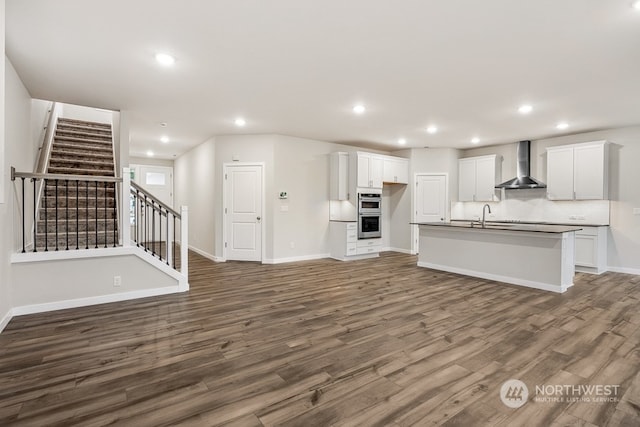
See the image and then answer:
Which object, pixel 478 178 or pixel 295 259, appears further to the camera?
pixel 478 178

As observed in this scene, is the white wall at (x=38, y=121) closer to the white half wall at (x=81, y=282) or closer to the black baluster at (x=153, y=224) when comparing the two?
the black baluster at (x=153, y=224)

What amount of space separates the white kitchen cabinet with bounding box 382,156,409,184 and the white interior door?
122 inches

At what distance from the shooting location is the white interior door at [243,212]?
22.6ft

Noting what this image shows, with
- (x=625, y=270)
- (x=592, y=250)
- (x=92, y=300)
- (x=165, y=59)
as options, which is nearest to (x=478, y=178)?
(x=592, y=250)

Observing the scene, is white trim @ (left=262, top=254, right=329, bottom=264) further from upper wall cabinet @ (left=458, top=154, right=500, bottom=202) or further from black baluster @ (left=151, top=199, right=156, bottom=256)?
upper wall cabinet @ (left=458, top=154, right=500, bottom=202)

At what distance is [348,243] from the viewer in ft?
23.2

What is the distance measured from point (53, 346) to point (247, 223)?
4.31 m

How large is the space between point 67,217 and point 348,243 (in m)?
4.96

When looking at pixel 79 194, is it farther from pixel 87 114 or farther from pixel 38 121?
pixel 87 114

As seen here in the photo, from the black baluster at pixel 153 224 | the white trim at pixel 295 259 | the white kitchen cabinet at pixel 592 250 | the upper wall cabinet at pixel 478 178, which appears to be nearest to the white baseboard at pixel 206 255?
the white trim at pixel 295 259

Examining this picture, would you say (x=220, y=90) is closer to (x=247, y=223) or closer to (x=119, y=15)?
(x=119, y=15)

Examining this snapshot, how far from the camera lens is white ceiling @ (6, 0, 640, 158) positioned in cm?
249

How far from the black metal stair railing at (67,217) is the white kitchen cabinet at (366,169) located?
4702mm

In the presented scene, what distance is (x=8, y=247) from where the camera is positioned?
3.35 metres
